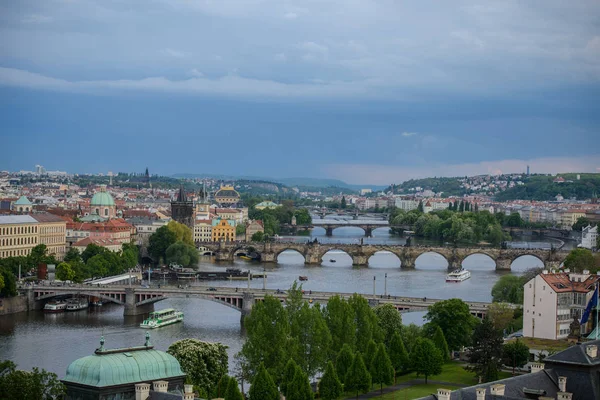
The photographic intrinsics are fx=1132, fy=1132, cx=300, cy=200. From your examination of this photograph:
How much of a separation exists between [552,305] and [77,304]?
33395mm

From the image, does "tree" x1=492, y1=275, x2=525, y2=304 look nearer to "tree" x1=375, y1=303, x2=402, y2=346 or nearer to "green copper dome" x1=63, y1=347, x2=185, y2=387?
"tree" x1=375, y1=303, x2=402, y2=346

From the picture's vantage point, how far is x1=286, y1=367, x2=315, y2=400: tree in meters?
35.4

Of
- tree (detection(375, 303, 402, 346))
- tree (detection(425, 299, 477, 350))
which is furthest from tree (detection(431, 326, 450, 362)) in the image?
tree (detection(425, 299, 477, 350))

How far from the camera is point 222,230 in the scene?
132m

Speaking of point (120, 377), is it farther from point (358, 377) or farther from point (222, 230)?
point (222, 230)

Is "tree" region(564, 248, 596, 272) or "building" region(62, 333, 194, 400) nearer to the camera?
"building" region(62, 333, 194, 400)

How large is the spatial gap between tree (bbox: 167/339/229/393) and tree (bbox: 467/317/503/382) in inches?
363

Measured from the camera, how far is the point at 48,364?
48219 mm

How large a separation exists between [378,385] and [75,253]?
4968 centimetres

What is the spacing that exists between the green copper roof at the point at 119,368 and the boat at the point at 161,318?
109ft

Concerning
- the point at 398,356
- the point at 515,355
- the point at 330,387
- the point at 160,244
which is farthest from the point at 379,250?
the point at 330,387

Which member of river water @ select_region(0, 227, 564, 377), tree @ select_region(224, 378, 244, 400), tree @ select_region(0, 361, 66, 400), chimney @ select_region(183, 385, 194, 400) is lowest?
river water @ select_region(0, 227, 564, 377)

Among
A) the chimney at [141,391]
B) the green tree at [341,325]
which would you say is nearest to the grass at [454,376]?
the green tree at [341,325]

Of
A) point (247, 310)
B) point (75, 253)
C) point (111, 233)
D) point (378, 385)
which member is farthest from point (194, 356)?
point (111, 233)
